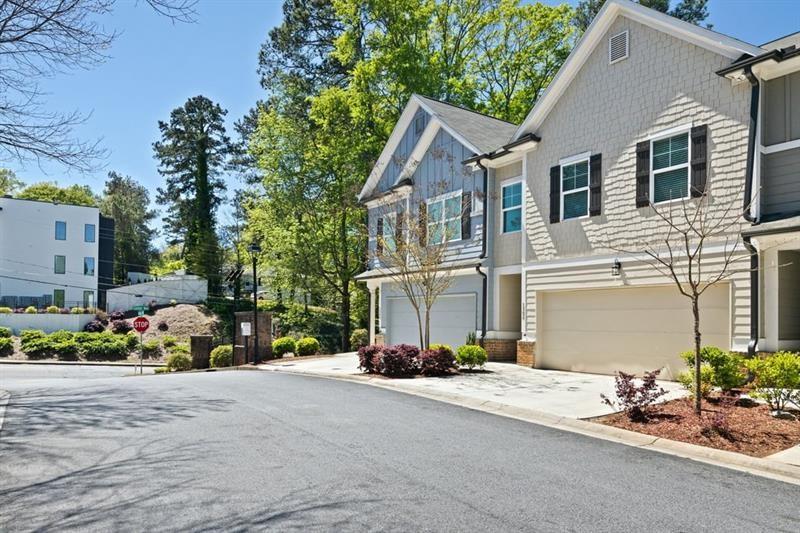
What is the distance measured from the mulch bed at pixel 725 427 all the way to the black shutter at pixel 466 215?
1055cm

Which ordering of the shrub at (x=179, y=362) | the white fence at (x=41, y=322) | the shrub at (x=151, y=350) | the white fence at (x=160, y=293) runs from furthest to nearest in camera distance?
the white fence at (x=160, y=293) < the white fence at (x=41, y=322) < the shrub at (x=151, y=350) < the shrub at (x=179, y=362)

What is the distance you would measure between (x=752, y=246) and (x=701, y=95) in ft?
12.1

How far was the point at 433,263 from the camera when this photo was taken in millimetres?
16547

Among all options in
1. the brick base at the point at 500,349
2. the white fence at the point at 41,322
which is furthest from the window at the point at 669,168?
the white fence at the point at 41,322

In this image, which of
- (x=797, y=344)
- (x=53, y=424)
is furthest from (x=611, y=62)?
(x=53, y=424)

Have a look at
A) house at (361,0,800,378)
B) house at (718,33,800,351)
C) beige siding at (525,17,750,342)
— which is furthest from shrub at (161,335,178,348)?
house at (718,33,800,351)

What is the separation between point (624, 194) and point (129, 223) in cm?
6349

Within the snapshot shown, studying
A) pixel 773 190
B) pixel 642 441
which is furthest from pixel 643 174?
pixel 642 441

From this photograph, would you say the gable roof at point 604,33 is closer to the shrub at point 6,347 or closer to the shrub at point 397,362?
the shrub at point 397,362

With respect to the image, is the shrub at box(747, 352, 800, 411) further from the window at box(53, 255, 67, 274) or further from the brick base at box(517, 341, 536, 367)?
the window at box(53, 255, 67, 274)

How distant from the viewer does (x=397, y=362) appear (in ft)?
50.0

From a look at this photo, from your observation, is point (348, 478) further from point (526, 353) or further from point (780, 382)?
point (526, 353)

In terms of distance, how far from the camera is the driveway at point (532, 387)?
1018cm

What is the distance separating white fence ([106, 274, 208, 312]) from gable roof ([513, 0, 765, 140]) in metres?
34.8
